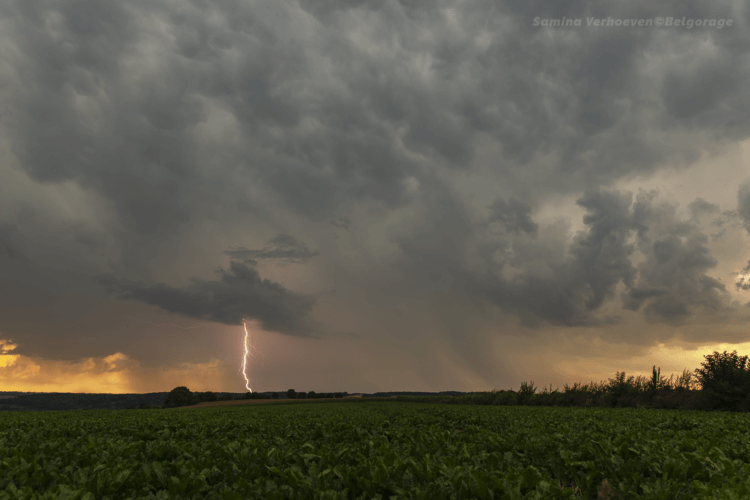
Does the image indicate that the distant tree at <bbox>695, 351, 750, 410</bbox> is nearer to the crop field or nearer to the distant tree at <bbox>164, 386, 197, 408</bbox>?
the crop field

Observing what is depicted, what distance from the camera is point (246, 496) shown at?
16.0ft

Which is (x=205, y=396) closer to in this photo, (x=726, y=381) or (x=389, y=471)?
(x=726, y=381)

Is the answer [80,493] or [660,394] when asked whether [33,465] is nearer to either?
[80,493]

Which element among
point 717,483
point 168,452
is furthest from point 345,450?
point 717,483

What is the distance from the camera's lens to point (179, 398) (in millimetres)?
99688

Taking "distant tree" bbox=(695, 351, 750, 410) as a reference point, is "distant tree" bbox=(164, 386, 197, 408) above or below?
below

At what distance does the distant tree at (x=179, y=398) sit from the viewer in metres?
98.7

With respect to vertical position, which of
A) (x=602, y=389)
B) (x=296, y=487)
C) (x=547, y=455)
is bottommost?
(x=602, y=389)

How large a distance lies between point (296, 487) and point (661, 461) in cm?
657

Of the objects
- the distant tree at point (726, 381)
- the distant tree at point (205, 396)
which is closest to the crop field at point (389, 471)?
the distant tree at point (726, 381)

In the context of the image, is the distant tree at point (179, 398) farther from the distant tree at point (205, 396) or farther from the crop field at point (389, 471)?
the crop field at point (389, 471)

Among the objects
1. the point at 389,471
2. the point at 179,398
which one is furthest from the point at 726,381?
the point at 179,398

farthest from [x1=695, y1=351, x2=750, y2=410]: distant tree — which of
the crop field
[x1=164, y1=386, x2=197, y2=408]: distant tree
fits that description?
[x1=164, y1=386, x2=197, y2=408]: distant tree

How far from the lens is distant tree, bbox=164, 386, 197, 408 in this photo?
3888 inches
